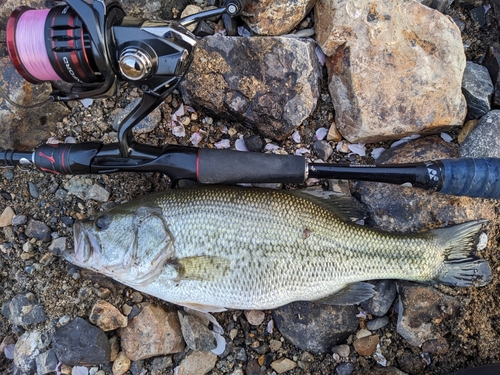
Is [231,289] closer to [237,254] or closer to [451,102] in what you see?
[237,254]

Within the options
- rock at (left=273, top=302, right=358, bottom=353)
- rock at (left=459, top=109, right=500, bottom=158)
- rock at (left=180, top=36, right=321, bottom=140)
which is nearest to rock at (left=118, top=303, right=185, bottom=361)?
rock at (left=273, top=302, right=358, bottom=353)

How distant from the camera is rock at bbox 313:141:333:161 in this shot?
3318 mm

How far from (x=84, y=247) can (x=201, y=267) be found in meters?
0.85

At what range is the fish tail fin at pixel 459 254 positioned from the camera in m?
2.94

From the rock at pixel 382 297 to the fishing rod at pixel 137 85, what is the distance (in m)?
0.93

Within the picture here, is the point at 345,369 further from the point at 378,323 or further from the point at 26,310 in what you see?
the point at 26,310

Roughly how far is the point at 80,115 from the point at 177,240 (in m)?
1.43

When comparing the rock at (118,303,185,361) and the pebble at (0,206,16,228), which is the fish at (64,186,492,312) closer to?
the rock at (118,303,185,361)

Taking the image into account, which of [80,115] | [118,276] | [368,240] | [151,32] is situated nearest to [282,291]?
[368,240]

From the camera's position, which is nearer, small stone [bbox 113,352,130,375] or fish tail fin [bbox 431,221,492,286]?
fish tail fin [bbox 431,221,492,286]

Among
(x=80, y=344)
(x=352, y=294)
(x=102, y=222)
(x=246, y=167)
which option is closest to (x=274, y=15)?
(x=246, y=167)

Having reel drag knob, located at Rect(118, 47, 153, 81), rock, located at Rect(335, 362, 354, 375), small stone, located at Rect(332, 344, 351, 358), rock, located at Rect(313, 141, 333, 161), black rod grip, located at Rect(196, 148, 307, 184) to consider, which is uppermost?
reel drag knob, located at Rect(118, 47, 153, 81)

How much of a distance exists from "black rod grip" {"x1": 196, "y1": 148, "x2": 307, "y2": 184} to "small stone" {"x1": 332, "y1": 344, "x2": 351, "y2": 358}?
1.47 metres

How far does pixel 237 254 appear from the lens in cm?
282
